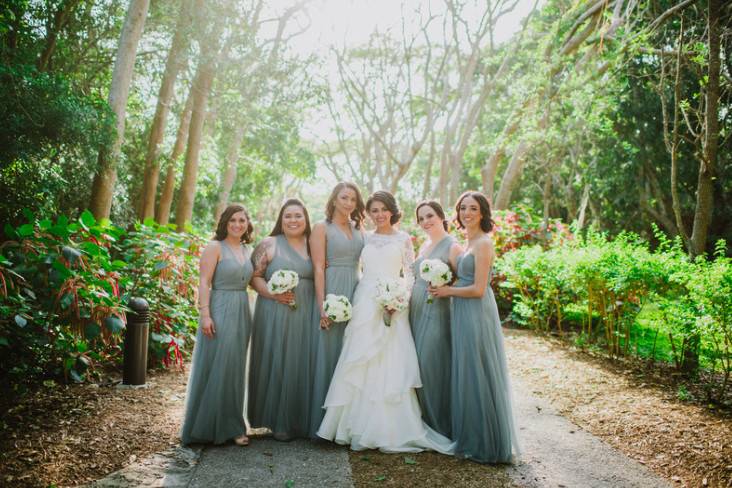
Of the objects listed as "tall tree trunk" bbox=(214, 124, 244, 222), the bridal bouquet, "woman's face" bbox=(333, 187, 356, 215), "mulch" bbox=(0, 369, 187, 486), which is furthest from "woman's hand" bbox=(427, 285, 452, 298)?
"tall tree trunk" bbox=(214, 124, 244, 222)

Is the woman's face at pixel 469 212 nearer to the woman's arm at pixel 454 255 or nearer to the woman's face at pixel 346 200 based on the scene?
the woman's arm at pixel 454 255

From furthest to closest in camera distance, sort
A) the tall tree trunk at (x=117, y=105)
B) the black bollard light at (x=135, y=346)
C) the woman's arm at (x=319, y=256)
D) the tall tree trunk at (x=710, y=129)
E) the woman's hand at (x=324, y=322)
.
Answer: the tall tree trunk at (x=117, y=105) → the tall tree trunk at (x=710, y=129) → the black bollard light at (x=135, y=346) → the woman's arm at (x=319, y=256) → the woman's hand at (x=324, y=322)

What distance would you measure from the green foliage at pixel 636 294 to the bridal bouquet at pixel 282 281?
402 centimetres

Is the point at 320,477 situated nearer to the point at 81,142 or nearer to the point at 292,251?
the point at 292,251

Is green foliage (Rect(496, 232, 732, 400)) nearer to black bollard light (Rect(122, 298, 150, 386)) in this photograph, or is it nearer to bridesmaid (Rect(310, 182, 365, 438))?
bridesmaid (Rect(310, 182, 365, 438))

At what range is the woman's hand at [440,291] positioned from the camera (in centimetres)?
460

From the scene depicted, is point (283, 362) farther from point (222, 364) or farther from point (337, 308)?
point (337, 308)

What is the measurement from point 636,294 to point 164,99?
10067 mm

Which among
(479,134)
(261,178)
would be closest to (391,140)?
(479,134)

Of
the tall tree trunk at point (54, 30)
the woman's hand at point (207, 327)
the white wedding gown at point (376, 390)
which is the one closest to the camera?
the white wedding gown at point (376, 390)

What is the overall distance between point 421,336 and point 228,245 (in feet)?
6.49

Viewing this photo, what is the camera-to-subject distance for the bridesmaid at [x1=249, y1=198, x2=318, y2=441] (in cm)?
465

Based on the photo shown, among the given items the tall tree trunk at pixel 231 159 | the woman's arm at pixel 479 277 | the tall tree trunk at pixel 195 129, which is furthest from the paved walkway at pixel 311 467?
the tall tree trunk at pixel 231 159

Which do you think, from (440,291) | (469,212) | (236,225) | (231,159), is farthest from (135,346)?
Result: (231,159)
